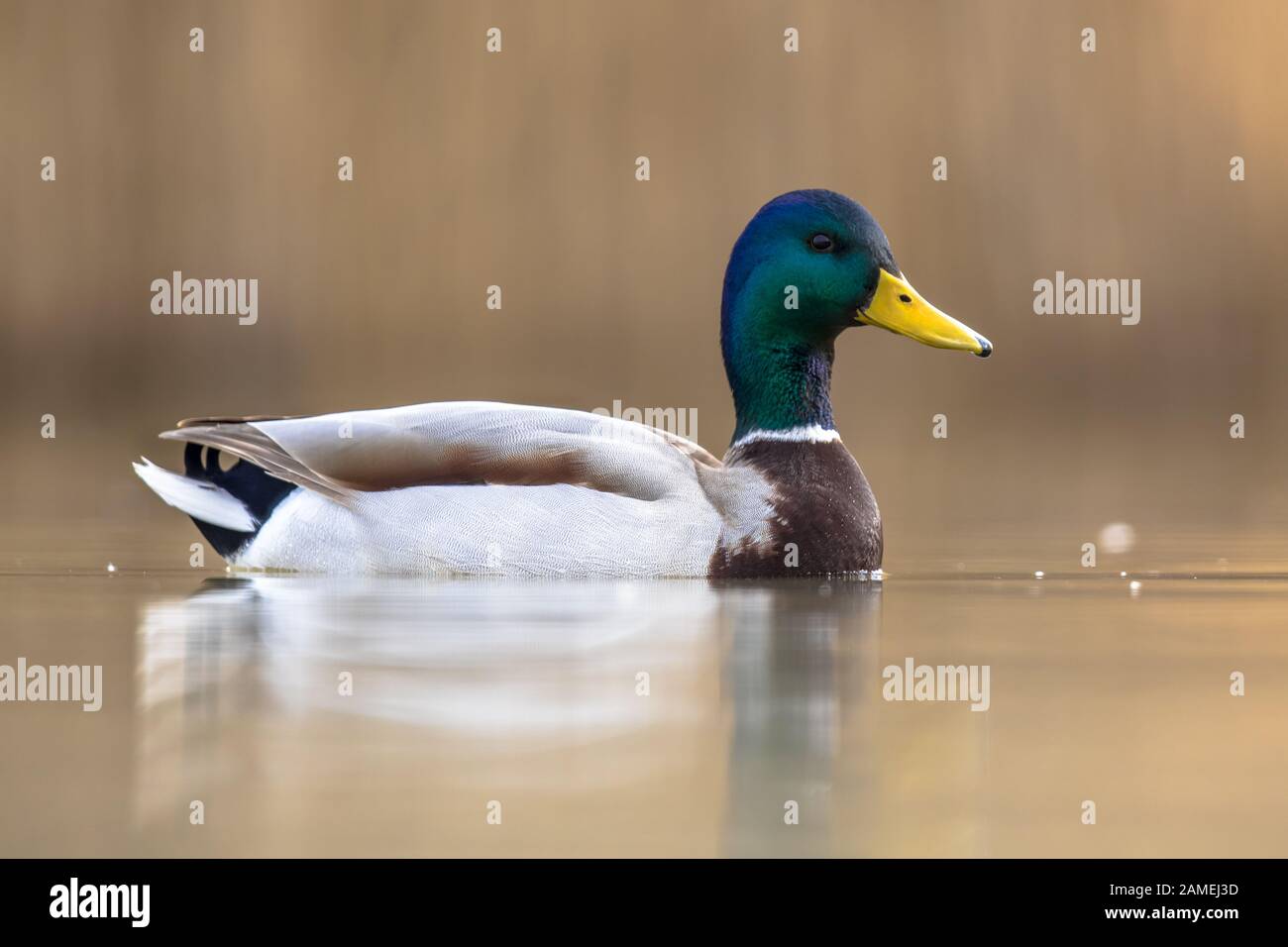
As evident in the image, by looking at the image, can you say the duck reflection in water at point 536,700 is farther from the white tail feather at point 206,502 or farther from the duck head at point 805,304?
the duck head at point 805,304

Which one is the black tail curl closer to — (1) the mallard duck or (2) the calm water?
(1) the mallard duck

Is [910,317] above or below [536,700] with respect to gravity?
above

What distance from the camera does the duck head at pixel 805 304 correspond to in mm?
8469

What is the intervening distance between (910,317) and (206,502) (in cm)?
291

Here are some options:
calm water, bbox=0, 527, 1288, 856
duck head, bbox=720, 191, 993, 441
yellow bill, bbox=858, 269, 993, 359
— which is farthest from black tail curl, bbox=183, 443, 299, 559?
yellow bill, bbox=858, 269, 993, 359

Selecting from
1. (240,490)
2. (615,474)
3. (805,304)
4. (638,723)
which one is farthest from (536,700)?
(805,304)

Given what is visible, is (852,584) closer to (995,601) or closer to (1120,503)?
(995,601)

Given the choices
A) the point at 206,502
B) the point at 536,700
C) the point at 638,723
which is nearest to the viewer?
the point at 638,723

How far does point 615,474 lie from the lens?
801 cm

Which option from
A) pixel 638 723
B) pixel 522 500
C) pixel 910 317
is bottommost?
pixel 638 723

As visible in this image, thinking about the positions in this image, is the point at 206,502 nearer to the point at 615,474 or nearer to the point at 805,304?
the point at 615,474

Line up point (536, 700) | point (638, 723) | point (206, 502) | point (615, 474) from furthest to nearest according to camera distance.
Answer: point (206, 502)
point (615, 474)
point (536, 700)
point (638, 723)

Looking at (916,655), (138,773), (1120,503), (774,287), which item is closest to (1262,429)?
(1120,503)

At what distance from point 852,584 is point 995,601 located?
591 mm
